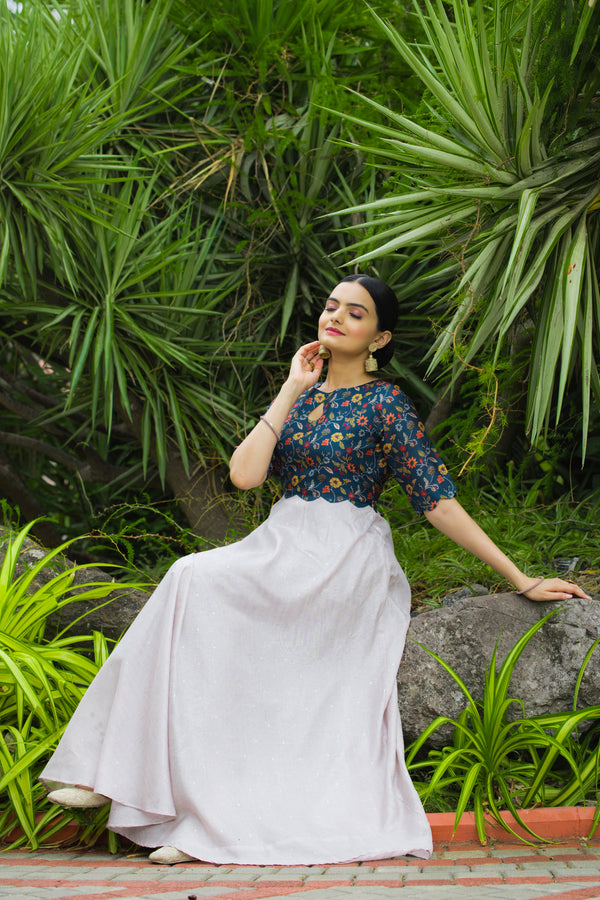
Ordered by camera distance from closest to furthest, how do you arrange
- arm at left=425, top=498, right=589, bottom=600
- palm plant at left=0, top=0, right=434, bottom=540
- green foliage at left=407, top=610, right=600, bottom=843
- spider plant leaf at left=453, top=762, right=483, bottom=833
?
spider plant leaf at left=453, top=762, right=483, bottom=833, green foliage at left=407, top=610, right=600, bottom=843, arm at left=425, top=498, right=589, bottom=600, palm plant at left=0, top=0, right=434, bottom=540

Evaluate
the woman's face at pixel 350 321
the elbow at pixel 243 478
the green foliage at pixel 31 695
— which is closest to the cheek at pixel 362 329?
the woman's face at pixel 350 321

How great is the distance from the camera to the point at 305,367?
3.07 metres

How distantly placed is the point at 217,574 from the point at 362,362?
0.95 metres

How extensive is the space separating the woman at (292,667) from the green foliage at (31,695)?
25 cm

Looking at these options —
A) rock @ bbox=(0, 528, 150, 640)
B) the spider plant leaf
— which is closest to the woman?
the spider plant leaf

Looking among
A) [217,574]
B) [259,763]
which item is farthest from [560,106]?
[259,763]

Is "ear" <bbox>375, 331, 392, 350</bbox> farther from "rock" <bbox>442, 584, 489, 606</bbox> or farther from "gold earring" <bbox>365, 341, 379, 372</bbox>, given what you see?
"rock" <bbox>442, 584, 489, 606</bbox>

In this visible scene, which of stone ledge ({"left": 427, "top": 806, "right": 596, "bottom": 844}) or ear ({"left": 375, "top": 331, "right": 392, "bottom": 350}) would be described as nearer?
stone ledge ({"left": 427, "top": 806, "right": 596, "bottom": 844})

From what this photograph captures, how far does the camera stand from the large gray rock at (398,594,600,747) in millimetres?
2916

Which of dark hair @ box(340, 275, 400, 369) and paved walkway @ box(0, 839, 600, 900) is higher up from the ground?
dark hair @ box(340, 275, 400, 369)

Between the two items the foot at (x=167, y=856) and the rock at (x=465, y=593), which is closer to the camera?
the foot at (x=167, y=856)

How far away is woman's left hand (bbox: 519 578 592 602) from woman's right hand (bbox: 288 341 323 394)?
1.01 meters

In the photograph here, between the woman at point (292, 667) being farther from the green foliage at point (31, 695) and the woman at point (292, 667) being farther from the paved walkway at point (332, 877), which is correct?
the green foliage at point (31, 695)

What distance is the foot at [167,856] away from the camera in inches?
95.6
